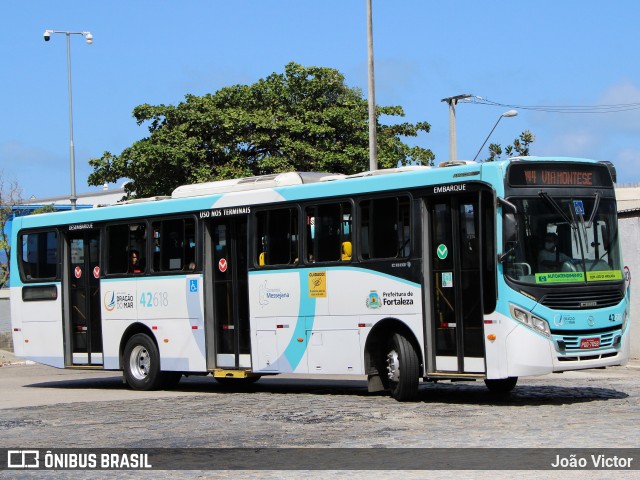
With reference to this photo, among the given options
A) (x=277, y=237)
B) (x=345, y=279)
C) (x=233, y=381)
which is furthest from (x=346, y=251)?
(x=233, y=381)

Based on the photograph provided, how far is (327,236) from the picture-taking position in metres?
16.8

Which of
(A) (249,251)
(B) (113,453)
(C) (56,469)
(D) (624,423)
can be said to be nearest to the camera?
(C) (56,469)

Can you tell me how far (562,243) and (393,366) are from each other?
298 centimetres

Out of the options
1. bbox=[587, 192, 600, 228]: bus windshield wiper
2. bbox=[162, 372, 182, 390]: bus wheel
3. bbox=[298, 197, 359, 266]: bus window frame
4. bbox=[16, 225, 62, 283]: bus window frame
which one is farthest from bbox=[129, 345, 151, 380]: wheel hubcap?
bbox=[587, 192, 600, 228]: bus windshield wiper

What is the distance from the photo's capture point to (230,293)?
18484mm

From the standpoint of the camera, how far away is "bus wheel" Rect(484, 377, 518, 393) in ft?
53.5

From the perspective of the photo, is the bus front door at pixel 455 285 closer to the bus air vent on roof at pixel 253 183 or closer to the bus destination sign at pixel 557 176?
the bus destination sign at pixel 557 176

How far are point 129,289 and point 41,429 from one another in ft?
21.6

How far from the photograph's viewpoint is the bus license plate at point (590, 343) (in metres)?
14.4

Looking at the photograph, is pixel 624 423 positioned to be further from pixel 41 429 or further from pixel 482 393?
pixel 41 429

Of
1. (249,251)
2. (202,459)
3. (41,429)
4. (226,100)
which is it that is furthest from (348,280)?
(226,100)

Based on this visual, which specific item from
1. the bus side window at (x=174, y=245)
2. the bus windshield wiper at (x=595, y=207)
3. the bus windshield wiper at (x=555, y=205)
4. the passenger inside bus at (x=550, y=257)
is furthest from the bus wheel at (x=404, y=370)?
the bus side window at (x=174, y=245)

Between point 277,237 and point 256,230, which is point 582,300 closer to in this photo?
point 277,237

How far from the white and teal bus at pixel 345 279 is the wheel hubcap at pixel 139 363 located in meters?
0.03
